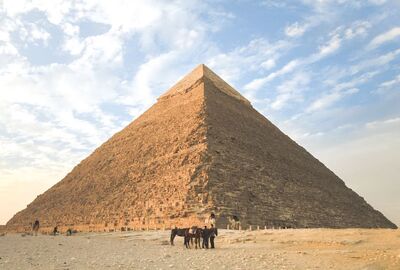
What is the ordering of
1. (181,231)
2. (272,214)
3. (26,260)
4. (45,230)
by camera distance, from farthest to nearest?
(45,230), (272,214), (181,231), (26,260)

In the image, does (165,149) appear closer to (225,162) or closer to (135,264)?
(225,162)

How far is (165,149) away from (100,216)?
7175mm

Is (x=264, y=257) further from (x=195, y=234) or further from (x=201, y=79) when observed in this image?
(x=201, y=79)

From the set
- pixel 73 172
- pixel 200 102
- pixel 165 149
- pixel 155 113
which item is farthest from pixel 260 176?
pixel 73 172

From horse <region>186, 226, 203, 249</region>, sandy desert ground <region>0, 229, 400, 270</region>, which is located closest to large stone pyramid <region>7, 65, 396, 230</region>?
horse <region>186, 226, 203, 249</region>

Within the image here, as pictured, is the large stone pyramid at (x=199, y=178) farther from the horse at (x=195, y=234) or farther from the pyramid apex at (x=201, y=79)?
the horse at (x=195, y=234)

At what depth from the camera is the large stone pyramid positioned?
86.4 ft

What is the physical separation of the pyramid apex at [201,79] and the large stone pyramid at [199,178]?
0.61ft

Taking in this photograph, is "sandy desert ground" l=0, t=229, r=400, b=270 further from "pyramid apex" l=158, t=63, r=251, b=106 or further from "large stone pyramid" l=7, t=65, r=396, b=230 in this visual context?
"pyramid apex" l=158, t=63, r=251, b=106

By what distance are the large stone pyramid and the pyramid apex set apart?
186mm

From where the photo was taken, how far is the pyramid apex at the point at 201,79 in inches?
1773

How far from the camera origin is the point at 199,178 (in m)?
26.8

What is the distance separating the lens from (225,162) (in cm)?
2961

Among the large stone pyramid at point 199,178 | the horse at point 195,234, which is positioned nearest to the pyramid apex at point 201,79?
the large stone pyramid at point 199,178
